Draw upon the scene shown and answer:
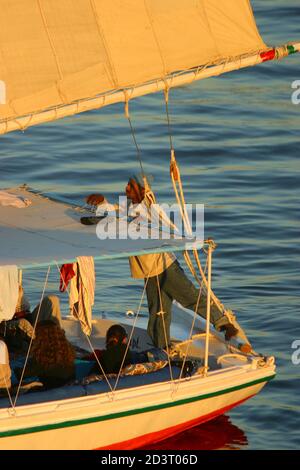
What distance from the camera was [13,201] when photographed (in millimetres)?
19031

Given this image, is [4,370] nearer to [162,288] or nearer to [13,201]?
[162,288]

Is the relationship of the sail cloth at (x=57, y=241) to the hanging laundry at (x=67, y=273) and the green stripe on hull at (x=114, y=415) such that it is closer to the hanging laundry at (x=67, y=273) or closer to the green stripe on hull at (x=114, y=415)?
the hanging laundry at (x=67, y=273)

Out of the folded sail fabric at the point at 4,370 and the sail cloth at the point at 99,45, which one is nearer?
the folded sail fabric at the point at 4,370

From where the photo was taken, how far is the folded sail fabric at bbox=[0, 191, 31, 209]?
18969 mm

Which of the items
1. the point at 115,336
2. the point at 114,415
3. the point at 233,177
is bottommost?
the point at 114,415

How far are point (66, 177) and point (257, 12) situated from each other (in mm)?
11188

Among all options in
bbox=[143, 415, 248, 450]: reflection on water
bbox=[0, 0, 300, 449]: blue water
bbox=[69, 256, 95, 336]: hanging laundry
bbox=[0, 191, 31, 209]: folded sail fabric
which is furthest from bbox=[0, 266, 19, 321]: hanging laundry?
→ bbox=[0, 0, 300, 449]: blue water

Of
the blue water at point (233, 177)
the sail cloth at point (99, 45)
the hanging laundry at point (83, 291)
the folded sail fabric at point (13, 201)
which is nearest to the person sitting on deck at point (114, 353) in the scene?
the hanging laundry at point (83, 291)

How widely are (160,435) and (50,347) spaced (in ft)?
5.47

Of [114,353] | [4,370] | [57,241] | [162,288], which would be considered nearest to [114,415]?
[114,353]

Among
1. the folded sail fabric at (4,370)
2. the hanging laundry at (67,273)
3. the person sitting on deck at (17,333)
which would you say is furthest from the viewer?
the person sitting on deck at (17,333)

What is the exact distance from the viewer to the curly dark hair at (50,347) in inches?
687

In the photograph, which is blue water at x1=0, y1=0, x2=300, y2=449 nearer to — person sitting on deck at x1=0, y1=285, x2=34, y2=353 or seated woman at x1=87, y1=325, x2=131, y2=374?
seated woman at x1=87, y1=325, x2=131, y2=374

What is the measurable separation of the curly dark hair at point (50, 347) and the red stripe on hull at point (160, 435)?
40.3 inches
